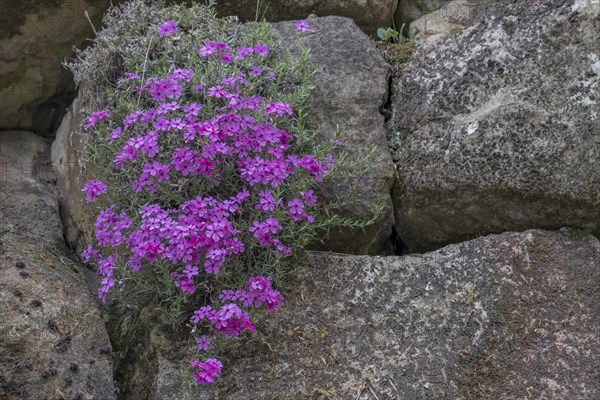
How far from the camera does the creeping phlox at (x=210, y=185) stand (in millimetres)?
2846

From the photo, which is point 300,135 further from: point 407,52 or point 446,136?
point 407,52

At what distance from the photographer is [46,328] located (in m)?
2.77

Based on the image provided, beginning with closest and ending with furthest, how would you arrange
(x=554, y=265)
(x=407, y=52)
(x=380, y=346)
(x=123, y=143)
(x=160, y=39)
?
(x=380, y=346), (x=554, y=265), (x=123, y=143), (x=160, y=39), (x=407, y=52)

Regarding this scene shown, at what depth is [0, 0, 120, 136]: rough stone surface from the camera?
13.1ft

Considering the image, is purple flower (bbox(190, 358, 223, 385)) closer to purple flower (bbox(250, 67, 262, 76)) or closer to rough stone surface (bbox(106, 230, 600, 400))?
rough stone surface (bbox(106, 230, 600, 400))

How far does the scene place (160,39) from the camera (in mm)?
3621

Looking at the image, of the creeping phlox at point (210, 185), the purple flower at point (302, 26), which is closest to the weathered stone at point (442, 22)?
the purple flower at point (302, 26)

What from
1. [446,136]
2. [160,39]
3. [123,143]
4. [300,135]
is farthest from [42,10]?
[446,136]

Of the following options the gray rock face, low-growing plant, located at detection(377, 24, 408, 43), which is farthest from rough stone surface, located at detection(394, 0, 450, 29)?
the gray rock face

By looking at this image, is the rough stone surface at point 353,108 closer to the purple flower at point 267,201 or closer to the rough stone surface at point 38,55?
the purple flower at point 267,201

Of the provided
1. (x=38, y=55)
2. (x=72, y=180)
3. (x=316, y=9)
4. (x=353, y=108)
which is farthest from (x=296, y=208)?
(x=38, y=55)

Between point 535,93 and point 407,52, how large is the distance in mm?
836

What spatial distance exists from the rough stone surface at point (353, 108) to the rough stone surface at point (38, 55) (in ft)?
3.80

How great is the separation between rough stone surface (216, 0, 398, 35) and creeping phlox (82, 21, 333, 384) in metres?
0.82
